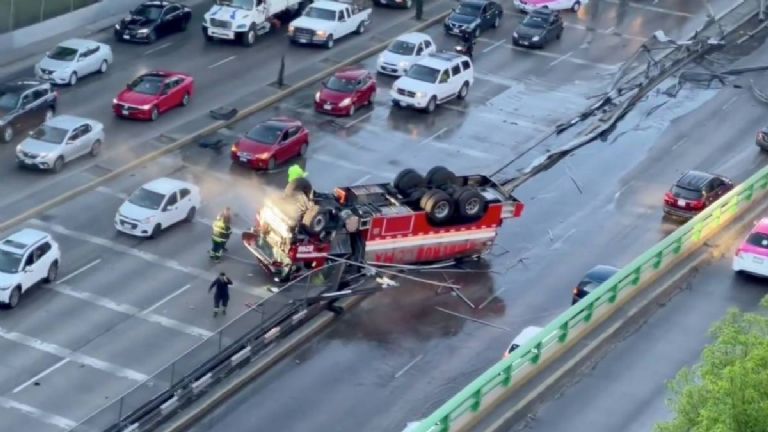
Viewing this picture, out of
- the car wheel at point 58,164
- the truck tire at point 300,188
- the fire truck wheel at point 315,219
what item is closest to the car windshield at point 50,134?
the car wheel at point 58,164

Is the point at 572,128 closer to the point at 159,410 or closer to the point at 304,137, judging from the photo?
the point at 304,137

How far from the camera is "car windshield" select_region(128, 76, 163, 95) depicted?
186ft

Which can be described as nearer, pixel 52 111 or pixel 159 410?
pixel 159 410

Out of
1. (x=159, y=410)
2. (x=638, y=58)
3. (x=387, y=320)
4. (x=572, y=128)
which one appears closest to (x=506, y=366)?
(x=159, y=410)

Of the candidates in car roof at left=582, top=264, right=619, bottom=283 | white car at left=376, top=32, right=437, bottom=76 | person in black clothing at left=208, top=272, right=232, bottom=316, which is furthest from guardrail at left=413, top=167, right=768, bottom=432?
white car at left=376, top=32, right=437, bottom=76

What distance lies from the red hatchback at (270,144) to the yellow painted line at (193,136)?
232cm

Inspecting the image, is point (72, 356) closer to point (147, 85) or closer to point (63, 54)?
point (147, 85)

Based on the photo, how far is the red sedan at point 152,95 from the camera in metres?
56.1

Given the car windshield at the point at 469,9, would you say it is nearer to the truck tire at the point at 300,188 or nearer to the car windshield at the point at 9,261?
the truck tire at the point at 300,188

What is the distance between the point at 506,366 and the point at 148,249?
18.7 m

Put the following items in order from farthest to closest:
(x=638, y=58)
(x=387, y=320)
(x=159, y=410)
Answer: (x=638, y=58), (x=387, y=320), (x=159, y=410)

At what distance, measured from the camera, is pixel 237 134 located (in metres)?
55.8

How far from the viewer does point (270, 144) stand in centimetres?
5250

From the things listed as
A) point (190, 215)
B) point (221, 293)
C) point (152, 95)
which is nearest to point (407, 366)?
point (221, 293)
